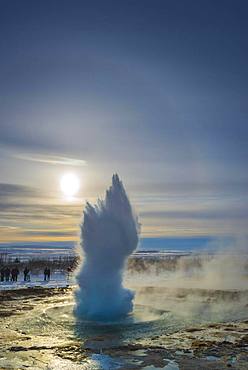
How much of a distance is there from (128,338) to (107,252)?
6024 mm

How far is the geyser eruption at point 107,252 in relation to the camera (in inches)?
734

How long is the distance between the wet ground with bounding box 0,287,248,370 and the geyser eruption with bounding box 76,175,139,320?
100 cm

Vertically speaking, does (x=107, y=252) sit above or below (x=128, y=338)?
above

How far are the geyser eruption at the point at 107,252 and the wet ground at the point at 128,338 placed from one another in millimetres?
1002

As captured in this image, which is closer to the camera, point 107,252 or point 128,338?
point 128,338

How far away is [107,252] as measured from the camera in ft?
63.5

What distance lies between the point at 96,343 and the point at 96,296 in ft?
19.3

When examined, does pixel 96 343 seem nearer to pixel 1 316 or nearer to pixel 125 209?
pixel 1 316

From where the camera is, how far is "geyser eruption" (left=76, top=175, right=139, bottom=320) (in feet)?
61.2

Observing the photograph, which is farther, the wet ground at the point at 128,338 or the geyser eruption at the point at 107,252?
the geyser eruption at the point at 107,252

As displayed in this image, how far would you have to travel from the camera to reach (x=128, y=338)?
13.7m

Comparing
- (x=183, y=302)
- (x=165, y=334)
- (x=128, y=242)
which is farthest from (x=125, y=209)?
(x=165, y=334)

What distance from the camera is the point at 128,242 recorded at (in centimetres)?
1978

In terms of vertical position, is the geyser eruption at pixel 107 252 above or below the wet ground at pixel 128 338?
above
